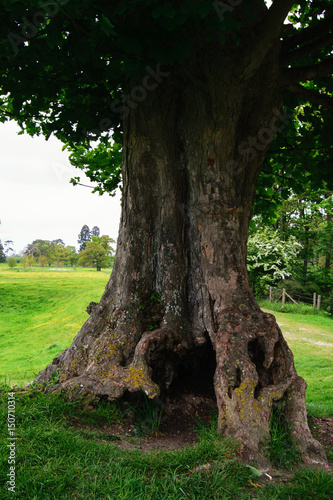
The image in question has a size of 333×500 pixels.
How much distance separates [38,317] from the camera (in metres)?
23.3

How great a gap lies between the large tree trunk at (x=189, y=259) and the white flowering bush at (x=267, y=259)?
62.9 ft

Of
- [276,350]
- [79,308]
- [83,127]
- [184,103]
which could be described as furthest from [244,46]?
[79,308]

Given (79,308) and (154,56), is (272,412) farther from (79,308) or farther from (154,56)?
(79,308)

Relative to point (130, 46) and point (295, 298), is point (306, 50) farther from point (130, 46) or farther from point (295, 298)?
point (295, 298)

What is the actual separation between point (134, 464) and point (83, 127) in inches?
190

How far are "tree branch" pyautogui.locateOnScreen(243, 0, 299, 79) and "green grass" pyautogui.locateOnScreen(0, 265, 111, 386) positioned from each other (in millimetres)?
10195

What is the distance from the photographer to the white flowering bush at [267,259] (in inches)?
925

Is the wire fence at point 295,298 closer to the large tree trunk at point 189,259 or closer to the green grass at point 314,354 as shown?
the green grass at point 314,354

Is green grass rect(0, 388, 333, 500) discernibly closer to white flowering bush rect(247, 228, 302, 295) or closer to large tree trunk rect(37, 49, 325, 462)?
large tree trunk rect(37, 49, 325, 462)

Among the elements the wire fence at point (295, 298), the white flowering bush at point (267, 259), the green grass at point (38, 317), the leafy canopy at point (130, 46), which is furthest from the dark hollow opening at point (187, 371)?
the wire fence at point (295, 298)

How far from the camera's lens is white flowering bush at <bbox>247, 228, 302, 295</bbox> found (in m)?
23.5

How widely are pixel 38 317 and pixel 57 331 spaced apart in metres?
4.92

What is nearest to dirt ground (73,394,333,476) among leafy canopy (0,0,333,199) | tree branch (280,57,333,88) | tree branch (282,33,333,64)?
leafy canopy (0,0,333,199)

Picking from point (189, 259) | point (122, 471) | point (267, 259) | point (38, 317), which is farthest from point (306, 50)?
point (38, 317)
